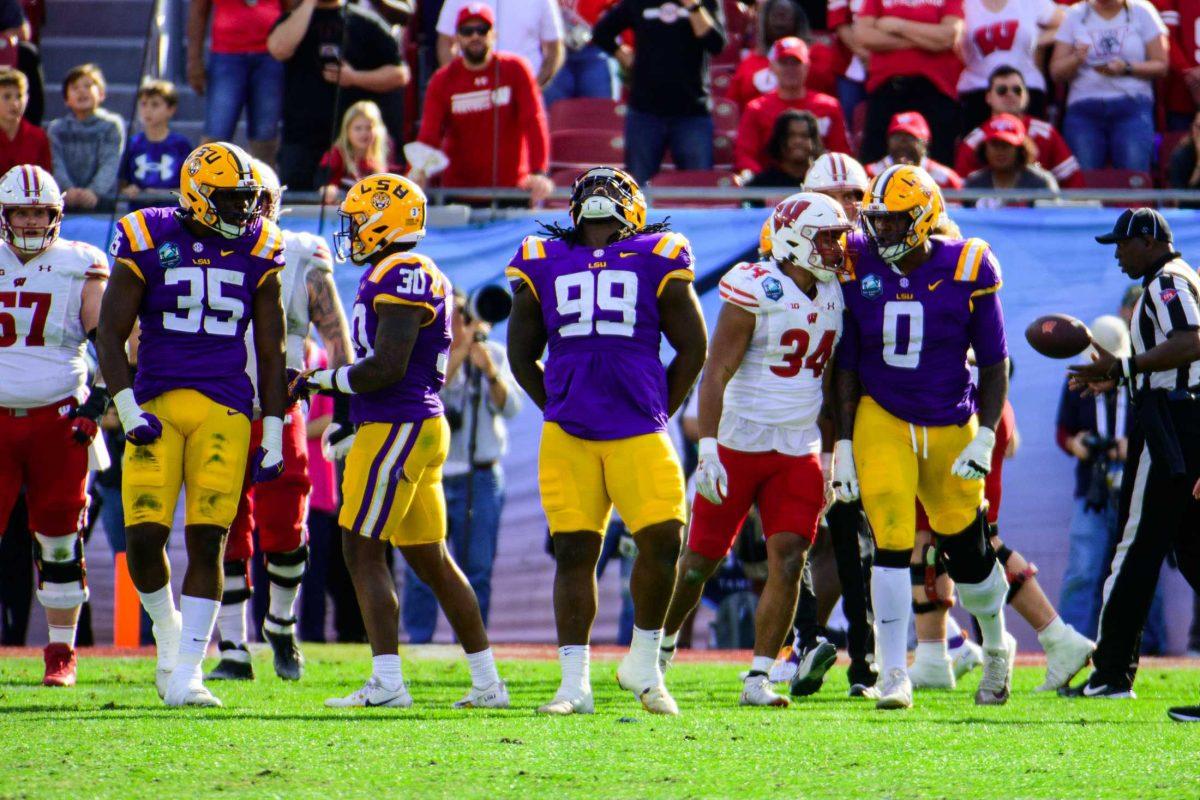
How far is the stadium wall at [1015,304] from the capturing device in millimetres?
10297

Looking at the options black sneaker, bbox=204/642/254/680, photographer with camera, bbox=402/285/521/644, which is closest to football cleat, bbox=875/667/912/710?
black sneaker, bbox=204/642/254/680

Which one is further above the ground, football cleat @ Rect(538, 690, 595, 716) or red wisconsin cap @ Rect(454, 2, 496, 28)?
red wisconsin cap @ Rect(454, 2, 496, 28)

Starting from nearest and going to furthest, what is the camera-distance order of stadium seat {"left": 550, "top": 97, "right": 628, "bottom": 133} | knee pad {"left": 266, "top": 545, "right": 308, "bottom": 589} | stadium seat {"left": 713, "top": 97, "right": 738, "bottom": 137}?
knee pad {"left": 266, "top": 545, "right": 308, "bottom": 589}, stadium seat {"left": 550, "top": 97, "right": 628, "bottom": 133}, stadium seat {"left": 713, "top": 97, "right": 738, "bottom": 137}

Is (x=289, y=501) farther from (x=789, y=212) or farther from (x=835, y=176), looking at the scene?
(x=835, y=176)

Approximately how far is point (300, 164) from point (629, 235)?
5.29 metres

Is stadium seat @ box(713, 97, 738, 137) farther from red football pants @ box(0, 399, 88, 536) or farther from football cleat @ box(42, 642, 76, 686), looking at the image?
football cleat @ box(42, 642, 76, 686)

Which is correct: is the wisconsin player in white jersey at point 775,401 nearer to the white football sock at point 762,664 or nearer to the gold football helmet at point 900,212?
the white football sock at point 762,664

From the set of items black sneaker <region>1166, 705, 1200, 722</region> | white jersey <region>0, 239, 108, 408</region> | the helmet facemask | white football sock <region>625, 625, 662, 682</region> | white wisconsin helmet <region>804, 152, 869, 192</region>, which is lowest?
black sneaker <region>1166, 705, 1200, 722</region>

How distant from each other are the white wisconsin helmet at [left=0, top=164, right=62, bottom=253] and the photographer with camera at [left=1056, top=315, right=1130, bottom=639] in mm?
5632

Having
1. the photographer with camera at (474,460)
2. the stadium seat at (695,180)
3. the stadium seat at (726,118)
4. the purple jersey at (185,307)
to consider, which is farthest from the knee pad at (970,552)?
the stadium seat at (726,118)

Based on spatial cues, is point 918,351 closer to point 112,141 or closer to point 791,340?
point 791,340

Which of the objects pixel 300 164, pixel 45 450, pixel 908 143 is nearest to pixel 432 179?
pixel 300 164

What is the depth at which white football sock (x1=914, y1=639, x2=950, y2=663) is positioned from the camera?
773 cm

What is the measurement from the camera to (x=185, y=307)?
6355 millimetres
